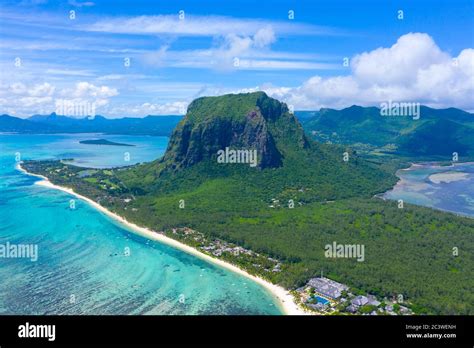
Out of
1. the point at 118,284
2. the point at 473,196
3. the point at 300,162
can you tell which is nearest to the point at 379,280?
the point at 118,284

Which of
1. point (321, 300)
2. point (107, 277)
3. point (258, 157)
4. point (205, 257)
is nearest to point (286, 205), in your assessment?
point (258, 157)

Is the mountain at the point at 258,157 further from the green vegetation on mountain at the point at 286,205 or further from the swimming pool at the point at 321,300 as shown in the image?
the swimming pool at the point at 321,300

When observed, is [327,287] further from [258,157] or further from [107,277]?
[258,157]

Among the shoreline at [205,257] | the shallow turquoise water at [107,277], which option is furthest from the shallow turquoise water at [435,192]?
the shallow turquoise water at [107,277]

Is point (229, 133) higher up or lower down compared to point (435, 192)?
higher up
